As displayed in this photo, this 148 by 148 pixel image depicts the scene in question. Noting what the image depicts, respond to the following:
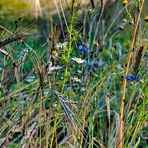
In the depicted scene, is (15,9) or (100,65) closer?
(100,65)

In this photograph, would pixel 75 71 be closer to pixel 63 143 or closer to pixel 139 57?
pixel 63 143

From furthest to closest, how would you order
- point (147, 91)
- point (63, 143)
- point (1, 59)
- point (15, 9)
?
point (15, 9) → point (1, 59) → point (63, 143) → point (147, 91)

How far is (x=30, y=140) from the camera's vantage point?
310 centimetres

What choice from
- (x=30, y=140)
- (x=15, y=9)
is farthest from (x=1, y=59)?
(x=15, y=9)

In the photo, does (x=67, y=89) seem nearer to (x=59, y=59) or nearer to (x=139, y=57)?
(x=59, y=59)

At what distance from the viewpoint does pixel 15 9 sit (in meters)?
8.24

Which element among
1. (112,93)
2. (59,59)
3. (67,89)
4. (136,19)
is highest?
(136,19)

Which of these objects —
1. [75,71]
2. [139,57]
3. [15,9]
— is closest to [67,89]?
[75,71]

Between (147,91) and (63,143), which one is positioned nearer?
(147,91)

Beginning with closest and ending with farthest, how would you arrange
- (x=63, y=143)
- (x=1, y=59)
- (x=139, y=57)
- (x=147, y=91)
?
1. (x=139, y=57)
2. (x=147, y=91)
3. (x=63, y=143)
4. (x=1, y=59)

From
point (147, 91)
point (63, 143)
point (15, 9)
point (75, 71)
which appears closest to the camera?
point (147, 91)

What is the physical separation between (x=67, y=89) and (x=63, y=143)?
34cm

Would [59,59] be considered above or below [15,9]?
above

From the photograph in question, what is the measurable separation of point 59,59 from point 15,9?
528cm
